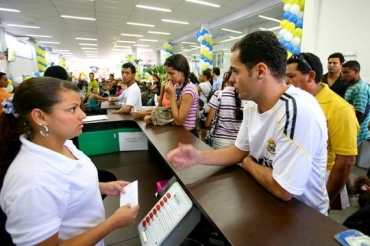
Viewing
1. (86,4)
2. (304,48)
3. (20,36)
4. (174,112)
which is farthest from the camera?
(20,36)

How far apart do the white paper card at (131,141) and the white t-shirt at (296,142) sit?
4.39ft

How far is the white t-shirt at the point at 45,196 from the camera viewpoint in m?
0.61

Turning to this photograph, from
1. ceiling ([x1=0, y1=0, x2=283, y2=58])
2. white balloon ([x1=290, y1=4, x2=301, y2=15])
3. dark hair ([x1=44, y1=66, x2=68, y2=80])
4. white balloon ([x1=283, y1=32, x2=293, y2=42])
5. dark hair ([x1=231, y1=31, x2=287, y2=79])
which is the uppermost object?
ceiling ([x1=0, y1=0, x2=283, y2=58])

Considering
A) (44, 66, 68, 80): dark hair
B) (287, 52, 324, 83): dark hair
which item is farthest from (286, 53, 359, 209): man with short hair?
(44, 66, 68, 80): dark hair

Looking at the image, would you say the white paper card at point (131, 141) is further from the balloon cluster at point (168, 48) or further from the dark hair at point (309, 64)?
the balloon cluster at point (168, 48)

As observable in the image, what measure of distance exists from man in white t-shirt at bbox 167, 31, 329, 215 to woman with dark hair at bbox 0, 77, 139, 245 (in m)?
0.37

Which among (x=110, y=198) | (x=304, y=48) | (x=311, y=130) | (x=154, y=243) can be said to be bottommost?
(x=110, y=198)

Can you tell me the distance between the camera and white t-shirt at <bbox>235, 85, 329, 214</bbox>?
744mm

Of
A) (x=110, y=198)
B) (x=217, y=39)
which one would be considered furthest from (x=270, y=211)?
(x=217, y=39)

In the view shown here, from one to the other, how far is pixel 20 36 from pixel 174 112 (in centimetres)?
1351

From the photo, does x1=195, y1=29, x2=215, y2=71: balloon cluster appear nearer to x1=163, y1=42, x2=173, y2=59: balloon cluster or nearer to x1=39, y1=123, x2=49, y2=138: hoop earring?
x1=163, y1=42, x2=173, y2=59: balloon cluster

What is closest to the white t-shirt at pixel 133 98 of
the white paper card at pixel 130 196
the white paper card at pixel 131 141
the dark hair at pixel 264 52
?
the white paper card at pixel 131 141

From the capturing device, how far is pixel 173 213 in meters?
0.77

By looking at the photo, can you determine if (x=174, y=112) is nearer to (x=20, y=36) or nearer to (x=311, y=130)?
(x=311, y=130)
